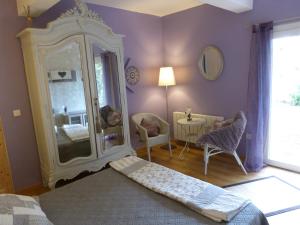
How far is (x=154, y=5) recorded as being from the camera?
370 centimetres

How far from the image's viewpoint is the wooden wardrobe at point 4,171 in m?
2.70

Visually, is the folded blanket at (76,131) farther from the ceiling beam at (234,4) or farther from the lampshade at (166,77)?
the ceiling beam at (234,4)

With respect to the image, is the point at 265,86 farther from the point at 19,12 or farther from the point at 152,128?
the point at 19,12

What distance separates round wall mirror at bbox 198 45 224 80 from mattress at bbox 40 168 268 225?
245cm

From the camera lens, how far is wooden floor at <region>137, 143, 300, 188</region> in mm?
2947

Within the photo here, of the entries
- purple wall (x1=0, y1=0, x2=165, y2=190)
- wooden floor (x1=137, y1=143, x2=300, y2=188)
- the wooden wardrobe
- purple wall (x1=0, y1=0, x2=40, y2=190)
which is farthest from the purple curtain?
the wooden wardrobe

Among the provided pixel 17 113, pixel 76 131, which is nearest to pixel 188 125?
pixel 76 131

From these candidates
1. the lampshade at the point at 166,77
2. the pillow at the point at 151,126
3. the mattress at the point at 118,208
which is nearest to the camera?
the mattress at the point at 118,208

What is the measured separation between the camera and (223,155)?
3.76 metres

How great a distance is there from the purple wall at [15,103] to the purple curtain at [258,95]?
9.21 ft

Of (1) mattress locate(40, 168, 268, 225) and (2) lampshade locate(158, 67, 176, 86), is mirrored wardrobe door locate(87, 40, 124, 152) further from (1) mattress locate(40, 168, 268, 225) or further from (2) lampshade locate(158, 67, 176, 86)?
(1) mattress locate(40, 168, 268, 225)

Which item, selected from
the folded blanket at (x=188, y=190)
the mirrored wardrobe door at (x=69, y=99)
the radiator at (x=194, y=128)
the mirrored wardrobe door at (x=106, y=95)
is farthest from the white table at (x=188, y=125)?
the folded blanket at (x=188, y=190)

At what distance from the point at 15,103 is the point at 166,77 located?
2323mm

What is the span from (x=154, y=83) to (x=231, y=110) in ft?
4.87
